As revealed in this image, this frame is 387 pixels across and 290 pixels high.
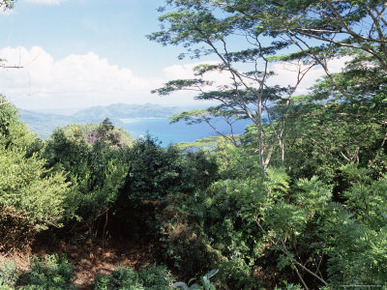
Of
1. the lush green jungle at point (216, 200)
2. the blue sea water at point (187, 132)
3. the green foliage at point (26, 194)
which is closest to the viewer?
the lush green jungle at point (216, 200)

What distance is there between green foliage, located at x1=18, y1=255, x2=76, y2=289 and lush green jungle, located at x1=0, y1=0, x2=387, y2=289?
0.02 m

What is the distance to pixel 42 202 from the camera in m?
3.99

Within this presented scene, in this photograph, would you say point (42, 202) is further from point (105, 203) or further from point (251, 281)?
point (251, 281)

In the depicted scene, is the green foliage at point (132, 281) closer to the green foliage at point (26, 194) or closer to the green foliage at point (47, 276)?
the green foliage at point (47, 276)

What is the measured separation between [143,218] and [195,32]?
6722 mm

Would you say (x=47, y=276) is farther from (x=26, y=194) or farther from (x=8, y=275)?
(x=26, y=194)

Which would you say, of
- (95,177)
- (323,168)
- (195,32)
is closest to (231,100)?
(195,32)

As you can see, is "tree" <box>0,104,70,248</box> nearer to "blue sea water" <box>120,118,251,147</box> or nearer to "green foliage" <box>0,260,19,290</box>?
"green foliage" <box>0,260,19,290</box>

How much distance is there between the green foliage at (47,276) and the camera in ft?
10.3

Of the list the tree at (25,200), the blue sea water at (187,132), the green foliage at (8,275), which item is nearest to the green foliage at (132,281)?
the green foliage at (8,275)

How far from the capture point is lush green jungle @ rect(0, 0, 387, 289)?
2.90m

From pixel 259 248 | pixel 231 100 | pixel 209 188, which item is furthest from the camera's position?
pixel 231 100

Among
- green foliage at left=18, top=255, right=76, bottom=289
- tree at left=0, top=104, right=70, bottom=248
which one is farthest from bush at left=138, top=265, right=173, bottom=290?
tree at left=0, top=104, right=70, bottom=248

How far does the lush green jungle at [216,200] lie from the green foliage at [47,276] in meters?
0.02
